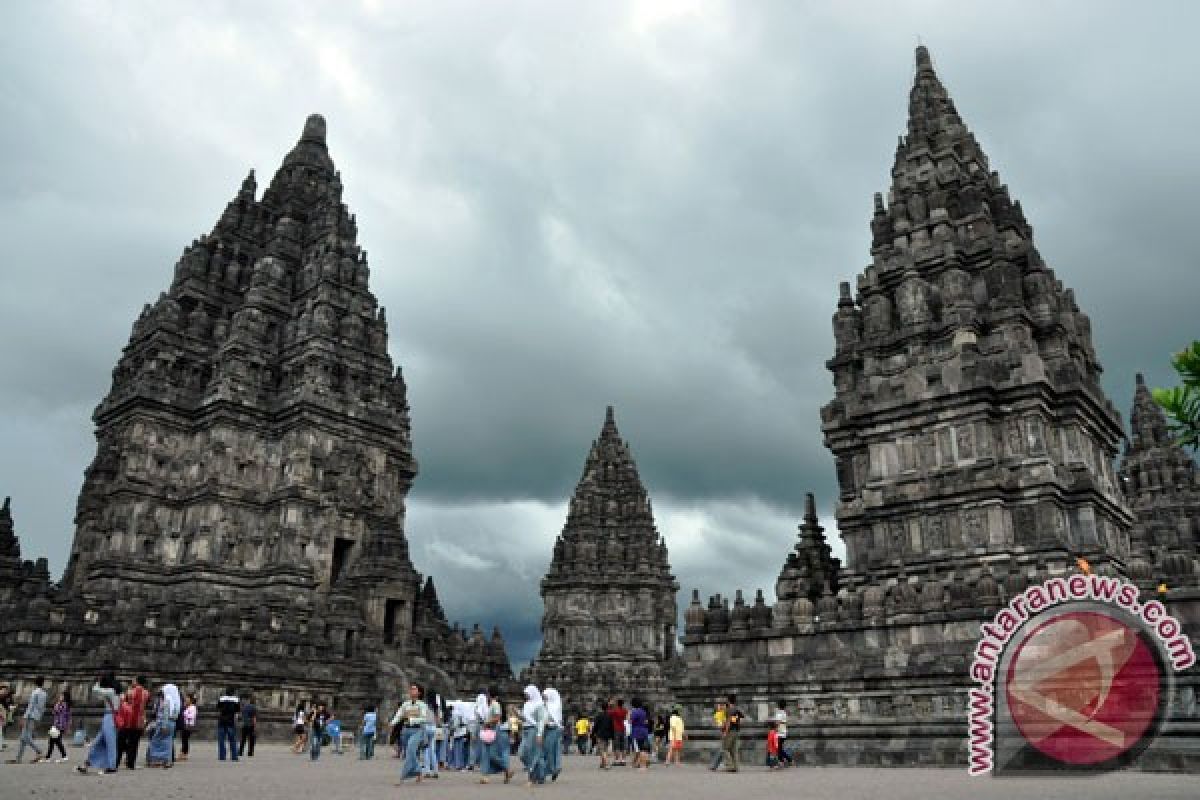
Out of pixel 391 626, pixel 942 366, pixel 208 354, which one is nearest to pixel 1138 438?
pixel 942 366

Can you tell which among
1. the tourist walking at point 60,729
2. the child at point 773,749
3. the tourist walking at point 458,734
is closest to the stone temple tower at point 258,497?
the tourist walking at point 60,729

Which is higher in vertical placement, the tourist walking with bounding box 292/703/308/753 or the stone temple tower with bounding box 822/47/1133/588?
the stone temple tower with bounding box 822/47/1133/588

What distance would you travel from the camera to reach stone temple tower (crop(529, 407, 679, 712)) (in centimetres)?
5497

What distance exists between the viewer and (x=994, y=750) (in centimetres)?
1680

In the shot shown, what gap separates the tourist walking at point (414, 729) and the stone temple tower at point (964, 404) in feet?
45.8

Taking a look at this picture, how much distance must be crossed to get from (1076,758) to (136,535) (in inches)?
1571

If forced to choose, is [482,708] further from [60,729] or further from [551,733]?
[60,729]

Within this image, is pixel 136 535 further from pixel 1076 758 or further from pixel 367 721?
pixel 1076 758

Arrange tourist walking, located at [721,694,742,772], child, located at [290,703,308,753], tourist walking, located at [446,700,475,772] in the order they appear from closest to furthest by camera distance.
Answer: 1. tourist walking, located at [446,700,475,772]
2. tourist walking, located at [721,694,742,772]
3. child, located at [290,703,308,753]

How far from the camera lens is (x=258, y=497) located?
45531 millimetres

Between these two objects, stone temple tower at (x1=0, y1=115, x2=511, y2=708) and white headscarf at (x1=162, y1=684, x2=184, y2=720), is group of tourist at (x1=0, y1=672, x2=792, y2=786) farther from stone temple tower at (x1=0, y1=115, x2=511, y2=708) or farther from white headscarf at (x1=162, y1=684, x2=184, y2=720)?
stone temple tower at (x1=0, y1=115, x2=511, y2=708)

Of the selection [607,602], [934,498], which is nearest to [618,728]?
[934,498]

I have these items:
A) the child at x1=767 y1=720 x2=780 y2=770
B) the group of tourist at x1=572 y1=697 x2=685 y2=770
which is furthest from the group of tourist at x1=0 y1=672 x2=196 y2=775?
the child at x1=767 y1=720 x2=780 y2=770

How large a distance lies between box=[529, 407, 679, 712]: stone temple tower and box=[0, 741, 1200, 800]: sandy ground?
37.2 meters
